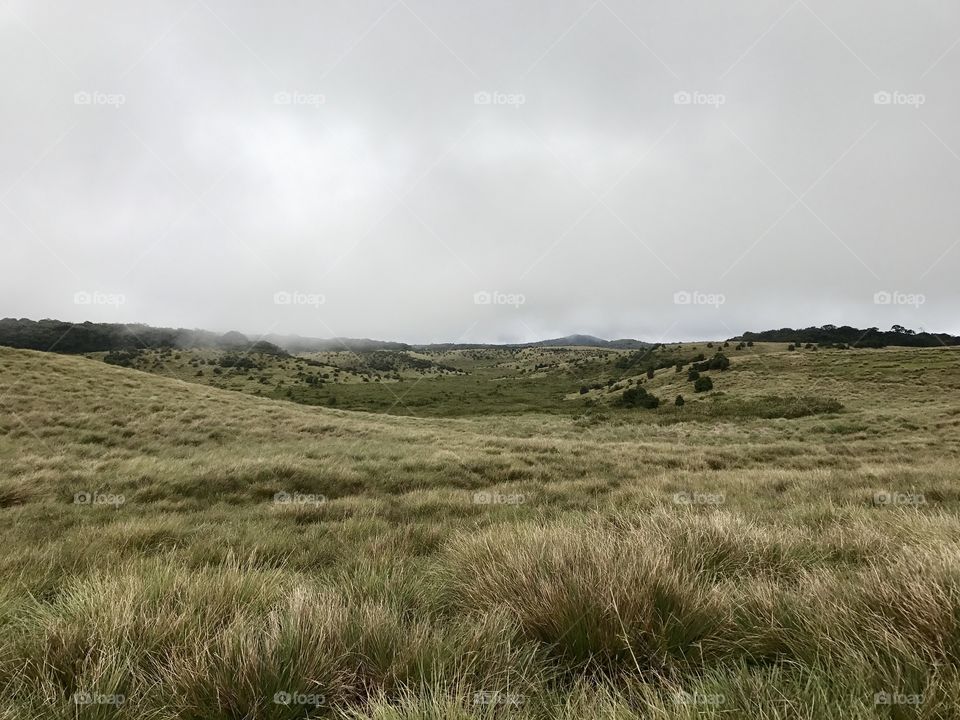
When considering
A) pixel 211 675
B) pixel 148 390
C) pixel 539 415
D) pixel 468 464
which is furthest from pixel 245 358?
pixel 211 675

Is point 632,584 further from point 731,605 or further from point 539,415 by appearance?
point 539,415

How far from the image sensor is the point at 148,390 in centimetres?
2511

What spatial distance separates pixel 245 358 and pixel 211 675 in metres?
77.6
